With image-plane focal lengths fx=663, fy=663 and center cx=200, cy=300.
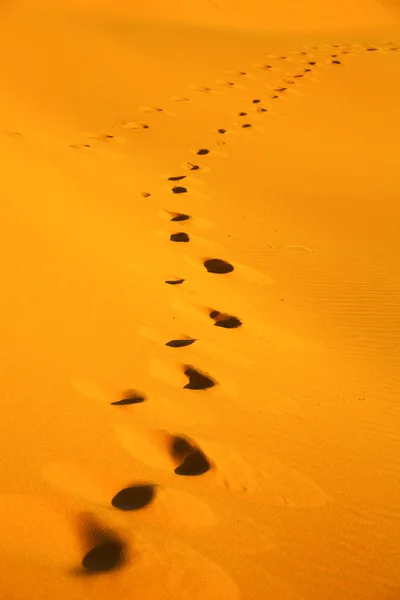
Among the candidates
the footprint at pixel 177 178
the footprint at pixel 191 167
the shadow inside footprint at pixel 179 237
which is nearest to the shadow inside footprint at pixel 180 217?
the shadow inside footprint at pixel 179 237

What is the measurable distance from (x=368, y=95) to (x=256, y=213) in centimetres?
610

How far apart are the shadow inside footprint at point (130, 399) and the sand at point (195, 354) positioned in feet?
0.03

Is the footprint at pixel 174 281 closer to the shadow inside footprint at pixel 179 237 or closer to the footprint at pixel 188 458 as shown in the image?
the shadow inside footprint at pixel 179 237

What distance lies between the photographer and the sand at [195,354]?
2.07m

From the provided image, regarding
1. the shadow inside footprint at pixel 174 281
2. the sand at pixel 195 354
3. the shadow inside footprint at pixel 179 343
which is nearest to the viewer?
the sand at pixel 195 354

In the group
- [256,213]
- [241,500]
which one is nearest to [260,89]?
[256,213]

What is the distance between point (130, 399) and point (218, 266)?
223cm

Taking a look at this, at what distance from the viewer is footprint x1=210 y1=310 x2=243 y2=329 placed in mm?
3930

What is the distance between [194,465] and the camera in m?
2.51

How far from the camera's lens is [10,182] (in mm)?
5223

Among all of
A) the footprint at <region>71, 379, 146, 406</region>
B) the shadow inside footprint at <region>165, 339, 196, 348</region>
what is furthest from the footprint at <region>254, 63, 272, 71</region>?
the footprint at <region>71, 379, 146, 406</region>

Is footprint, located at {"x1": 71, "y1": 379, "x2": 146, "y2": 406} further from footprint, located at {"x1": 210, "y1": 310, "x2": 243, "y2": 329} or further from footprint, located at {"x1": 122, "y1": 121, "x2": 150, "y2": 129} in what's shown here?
footprint, located at {"x1": 122, "y1": 121, "x2": 150, "y2": 129}

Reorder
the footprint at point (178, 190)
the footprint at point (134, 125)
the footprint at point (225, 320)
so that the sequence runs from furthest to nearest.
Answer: the footprint at point (134, 125) < the footprint at point (178, 190) < the footprint at point (225, 320)

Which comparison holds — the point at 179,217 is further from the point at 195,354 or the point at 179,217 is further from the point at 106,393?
the point at 106,393
